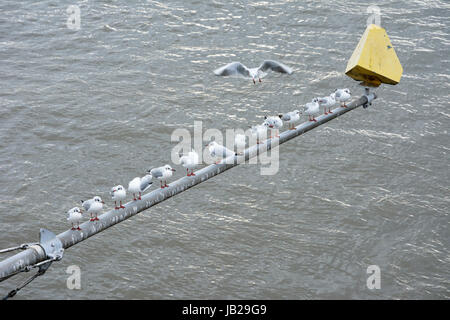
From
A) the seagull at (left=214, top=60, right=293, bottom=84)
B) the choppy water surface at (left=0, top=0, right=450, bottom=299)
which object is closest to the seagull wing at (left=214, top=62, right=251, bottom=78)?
the seagull at (left=214, top=60, right=293, bottom=84)

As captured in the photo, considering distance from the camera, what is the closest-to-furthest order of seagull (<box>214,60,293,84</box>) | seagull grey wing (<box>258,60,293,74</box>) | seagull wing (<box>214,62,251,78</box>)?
seagull grey wing (<box>258,60,293,74</box>)
seagull (<box>214,60,293,84</box>)
seagull wing (<box>214,62,251,78</box>)

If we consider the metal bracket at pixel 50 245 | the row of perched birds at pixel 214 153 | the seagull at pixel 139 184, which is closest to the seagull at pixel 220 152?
the row of perched birds at pixel 214 153

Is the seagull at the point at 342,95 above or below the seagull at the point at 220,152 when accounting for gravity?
above

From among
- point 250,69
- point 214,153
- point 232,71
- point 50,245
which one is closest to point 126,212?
point 50,245

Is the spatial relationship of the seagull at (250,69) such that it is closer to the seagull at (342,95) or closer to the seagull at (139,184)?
the seagull at (342,95)

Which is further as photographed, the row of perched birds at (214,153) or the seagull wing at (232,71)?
the seagull wing at (232,71)

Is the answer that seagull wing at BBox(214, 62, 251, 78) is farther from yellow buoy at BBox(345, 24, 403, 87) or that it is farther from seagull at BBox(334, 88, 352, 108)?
yellow buoy at BBox(345, 24, 403, 87)

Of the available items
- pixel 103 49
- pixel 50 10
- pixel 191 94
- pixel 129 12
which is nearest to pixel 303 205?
pixel 191 94

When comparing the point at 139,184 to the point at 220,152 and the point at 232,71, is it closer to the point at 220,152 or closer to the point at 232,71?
the point at 220,152
